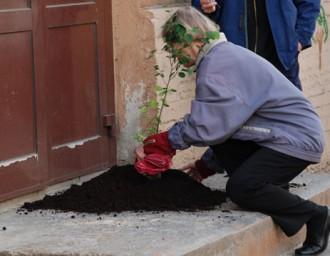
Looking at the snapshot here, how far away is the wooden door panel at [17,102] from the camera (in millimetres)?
5449

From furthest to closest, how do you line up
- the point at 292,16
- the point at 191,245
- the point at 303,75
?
the point at 303,75
the point at 292,16
the point at 191,245

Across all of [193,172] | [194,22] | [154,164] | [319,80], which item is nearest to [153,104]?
[193,172]

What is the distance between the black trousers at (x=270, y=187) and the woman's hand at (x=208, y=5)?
104 cm

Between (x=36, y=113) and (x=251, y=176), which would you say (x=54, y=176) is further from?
(x=251, y=176)

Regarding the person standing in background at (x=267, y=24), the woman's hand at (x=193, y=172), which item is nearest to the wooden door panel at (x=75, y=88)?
the woman's hand at (x=193, y=172)

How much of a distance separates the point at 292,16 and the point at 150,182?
4.52 feet

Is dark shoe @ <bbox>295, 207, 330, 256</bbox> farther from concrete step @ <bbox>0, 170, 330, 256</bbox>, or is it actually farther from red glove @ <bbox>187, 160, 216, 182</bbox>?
red glove @ <bbox>187, 160, 216, 182</bbox>

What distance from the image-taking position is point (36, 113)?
18.6 feet

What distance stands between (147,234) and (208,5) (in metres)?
1.73

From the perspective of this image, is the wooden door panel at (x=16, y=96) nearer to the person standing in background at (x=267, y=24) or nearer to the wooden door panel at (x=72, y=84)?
the wooden door panel at (x=72, y=84)

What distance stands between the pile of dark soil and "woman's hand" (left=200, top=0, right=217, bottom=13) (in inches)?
39.7

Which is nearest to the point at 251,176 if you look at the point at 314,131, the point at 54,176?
the point at 314,131

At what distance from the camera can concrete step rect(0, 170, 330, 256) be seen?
4.75 m

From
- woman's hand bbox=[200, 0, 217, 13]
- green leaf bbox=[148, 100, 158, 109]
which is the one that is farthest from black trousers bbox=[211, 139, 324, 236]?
woman's hand bbox=[200, 0, 217, 13]
